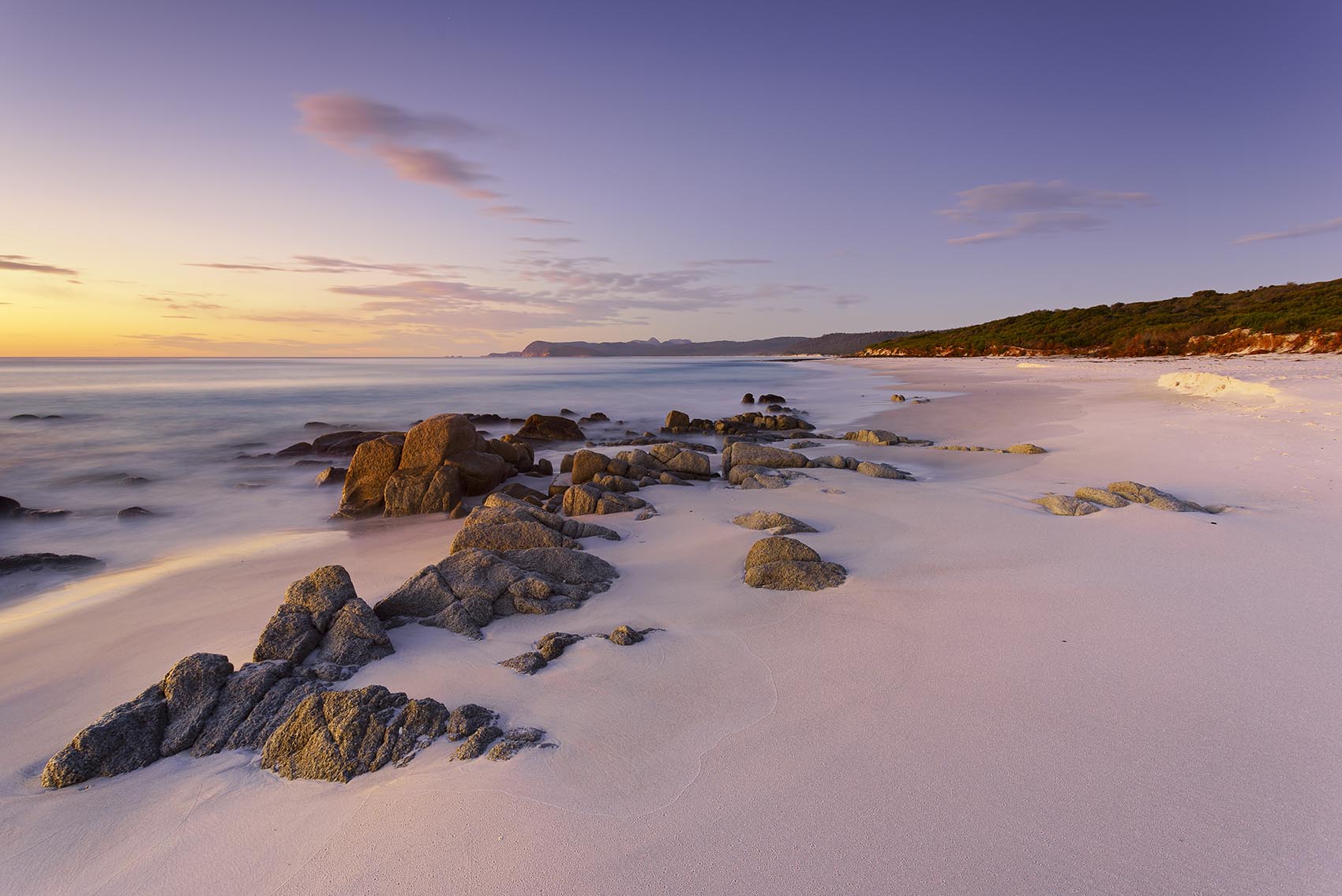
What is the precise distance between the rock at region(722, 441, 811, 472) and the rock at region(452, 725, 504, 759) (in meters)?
6.85

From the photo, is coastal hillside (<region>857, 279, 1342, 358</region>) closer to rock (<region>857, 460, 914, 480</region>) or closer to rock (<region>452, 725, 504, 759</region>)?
rock (<region>857, 460, 914, 480</region>)

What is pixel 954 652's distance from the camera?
363 cm

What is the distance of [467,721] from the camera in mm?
3014

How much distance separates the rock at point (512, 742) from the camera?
9.26ft

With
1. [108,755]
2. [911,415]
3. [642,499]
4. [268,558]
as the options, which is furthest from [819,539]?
[911,415]

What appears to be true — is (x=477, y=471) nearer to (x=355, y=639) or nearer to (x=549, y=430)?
(x=355, y=639)

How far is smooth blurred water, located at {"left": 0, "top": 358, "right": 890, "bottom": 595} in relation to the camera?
361 inches

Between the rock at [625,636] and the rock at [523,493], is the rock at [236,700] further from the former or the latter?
the rock at [523,493]

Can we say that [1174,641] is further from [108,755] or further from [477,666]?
[108,755]

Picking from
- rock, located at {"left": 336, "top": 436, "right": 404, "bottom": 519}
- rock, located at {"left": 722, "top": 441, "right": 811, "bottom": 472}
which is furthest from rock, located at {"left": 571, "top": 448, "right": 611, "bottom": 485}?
rock, located at {"left": 336, "top": 436, "right": 404, "bottom": 519}

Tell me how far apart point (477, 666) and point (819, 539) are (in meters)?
3.39

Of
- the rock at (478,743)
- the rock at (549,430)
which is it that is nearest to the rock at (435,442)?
the rock at (478,743)

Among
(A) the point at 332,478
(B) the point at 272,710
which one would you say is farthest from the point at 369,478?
(B) the point at 272,710

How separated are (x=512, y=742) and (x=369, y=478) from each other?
7316 millimetres
